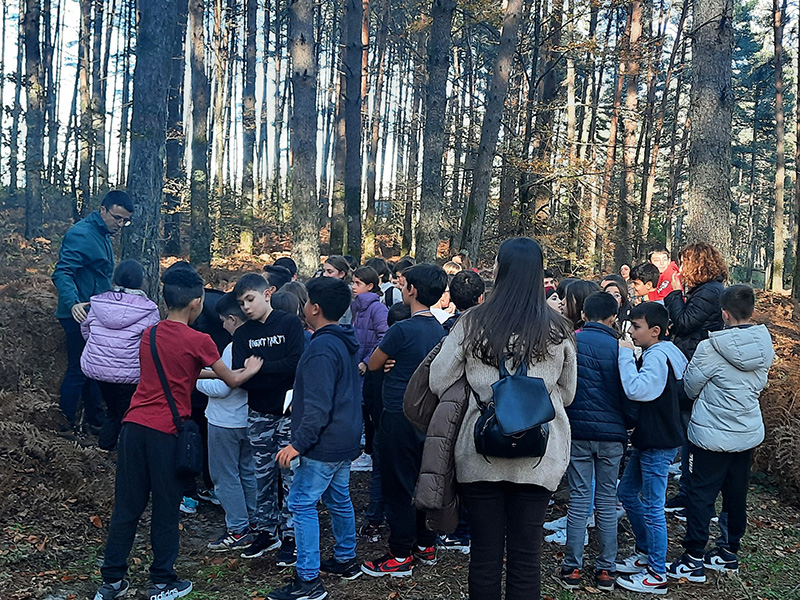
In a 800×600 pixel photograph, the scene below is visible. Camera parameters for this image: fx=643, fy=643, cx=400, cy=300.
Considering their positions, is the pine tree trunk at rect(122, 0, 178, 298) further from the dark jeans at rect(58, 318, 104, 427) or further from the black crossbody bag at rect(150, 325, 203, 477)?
the black crossbody bag at rect(150, 325, 203, 477)

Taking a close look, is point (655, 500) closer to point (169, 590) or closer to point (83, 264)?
point (169, 590)

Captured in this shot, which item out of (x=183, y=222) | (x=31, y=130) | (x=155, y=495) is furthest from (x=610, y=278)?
(x=183, y=222)

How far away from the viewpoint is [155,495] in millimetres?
4340

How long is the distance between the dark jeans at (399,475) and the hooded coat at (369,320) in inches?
65.0

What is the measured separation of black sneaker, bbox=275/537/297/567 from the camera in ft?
16.3

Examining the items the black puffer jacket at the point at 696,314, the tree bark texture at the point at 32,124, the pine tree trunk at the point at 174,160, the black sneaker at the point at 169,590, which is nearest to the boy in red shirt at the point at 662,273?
the black puffer jacket at the point at 696,314

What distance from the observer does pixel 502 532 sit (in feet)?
11.0

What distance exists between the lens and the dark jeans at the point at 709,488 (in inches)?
199

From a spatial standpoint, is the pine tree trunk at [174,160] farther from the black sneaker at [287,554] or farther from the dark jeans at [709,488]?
the dark jeans at [709,488]

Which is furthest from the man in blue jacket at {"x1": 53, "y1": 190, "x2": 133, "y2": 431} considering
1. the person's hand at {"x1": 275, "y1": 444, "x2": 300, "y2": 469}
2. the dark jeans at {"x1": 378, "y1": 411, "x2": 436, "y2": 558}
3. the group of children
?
the dark jeans at {"x1": 378, "y1": 411, "x2": 436, "y2": 558}

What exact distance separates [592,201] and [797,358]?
8405mm

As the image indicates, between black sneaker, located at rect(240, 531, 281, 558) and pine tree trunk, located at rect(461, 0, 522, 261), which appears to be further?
pine tree trunk, located at rect(461, 0, 522, 261)

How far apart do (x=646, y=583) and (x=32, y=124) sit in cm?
2177

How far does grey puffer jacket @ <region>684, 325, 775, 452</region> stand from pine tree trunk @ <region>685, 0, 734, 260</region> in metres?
4.43
